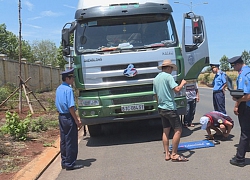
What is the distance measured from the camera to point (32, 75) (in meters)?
24.4

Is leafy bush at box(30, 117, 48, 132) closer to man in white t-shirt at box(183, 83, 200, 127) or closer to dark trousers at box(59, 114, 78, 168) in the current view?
dark trousers at box(59, 114, 78, 168)

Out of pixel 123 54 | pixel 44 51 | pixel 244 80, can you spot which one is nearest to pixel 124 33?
pixel 123 54

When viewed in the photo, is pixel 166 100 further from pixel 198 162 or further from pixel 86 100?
pixel 86 100

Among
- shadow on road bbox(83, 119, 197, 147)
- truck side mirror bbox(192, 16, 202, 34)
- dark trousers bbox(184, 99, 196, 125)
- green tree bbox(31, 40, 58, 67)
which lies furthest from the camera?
green tree bbox(31, 40, 58, 67)

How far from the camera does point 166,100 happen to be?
574 cm

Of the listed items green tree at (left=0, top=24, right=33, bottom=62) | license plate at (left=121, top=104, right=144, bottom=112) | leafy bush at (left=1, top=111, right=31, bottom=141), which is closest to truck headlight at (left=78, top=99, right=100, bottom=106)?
license plate at (left=121, top=104, right=144, bottom=112)

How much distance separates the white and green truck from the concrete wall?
483 inches

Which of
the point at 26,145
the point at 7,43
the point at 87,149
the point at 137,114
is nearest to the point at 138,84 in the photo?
the point at 137,114

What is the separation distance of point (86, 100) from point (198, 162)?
9.46 feet

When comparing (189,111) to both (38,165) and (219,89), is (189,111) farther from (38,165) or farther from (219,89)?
(38,165)

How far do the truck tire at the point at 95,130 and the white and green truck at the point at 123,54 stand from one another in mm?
1033

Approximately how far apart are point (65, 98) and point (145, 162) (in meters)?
1.84

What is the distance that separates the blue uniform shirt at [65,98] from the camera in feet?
18.0

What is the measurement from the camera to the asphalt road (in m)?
4.93
